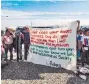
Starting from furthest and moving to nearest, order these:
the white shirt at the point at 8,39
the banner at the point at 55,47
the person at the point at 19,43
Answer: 1. the person at the point at 19,43
2. the white shirt at the point at 8,39
3. the banner at the point at 55,47

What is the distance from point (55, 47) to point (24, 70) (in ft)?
4.26

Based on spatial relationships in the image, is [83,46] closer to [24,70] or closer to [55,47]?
[55,47]

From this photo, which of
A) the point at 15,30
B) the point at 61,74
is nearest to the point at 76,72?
the point at 61,74

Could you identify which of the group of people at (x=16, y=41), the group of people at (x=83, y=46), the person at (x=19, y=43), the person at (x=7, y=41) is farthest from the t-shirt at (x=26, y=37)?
the group of people at (x=83, y=46)

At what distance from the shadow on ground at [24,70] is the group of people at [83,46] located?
86cm

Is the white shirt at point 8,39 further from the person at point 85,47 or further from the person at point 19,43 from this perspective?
the person at point 85,47

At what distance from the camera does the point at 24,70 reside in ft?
36.9

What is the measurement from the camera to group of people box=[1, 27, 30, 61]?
12.4 metres

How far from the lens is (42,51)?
11.2 m

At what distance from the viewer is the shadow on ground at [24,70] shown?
10.6 m

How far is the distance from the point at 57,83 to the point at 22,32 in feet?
11.0

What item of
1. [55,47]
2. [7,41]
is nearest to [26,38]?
[7,41]

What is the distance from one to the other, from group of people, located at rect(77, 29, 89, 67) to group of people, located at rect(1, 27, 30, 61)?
1.92 m

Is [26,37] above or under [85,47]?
above
